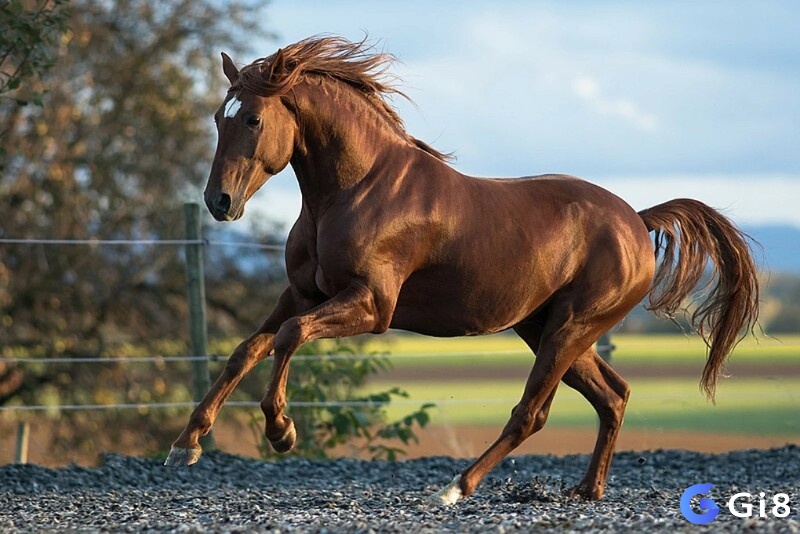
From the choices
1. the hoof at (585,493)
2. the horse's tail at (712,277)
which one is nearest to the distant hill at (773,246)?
the horse's tail at (712,277)

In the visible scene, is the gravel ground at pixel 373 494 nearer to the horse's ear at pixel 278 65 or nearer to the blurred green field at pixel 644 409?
the horse's ear at pixel 278 65

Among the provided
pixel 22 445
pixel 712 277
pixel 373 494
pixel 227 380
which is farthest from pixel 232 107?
pixel 22 445

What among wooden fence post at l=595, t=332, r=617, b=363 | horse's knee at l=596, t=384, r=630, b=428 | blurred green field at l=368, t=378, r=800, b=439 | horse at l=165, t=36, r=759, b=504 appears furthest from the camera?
blurred green field at l=368, t=378, r=800, b=439

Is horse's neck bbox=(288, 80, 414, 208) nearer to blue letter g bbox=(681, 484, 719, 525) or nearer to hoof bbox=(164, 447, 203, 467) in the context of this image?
hoof bbox=(164, 447, 203, 467)

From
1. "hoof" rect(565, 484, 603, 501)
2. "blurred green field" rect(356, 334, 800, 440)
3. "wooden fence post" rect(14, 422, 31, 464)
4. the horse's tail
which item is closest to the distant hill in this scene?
the horse's tail

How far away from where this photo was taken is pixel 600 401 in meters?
6.49

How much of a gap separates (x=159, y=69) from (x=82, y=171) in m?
1.36

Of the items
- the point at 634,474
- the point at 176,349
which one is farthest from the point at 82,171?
the point at 634,474

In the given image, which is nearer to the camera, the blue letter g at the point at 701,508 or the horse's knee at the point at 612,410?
the blue letter g at the point at 701,508

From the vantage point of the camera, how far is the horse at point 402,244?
18.0ft

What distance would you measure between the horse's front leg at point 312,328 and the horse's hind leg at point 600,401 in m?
1.36

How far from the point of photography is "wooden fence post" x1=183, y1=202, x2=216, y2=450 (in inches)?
338

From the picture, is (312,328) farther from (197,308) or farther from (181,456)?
(197,308)

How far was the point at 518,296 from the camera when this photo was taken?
6.02 meters
